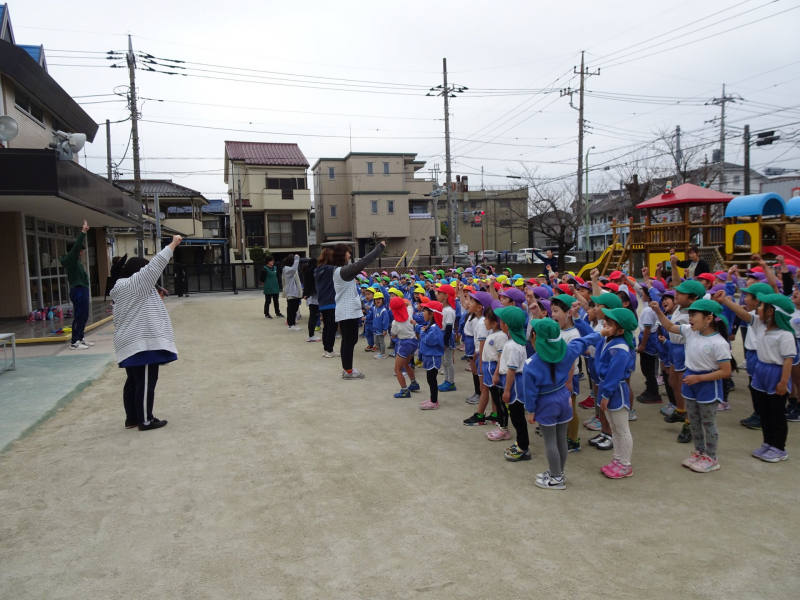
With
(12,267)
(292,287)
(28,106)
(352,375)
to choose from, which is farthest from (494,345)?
(28,106)

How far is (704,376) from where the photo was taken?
4305 millimetres

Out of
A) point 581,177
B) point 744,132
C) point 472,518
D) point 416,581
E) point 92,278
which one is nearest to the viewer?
point 416,581

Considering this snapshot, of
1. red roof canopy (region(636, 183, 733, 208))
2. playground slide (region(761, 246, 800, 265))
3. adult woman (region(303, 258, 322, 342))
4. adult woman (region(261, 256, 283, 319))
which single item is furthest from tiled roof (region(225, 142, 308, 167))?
playground slide (region(761, 246, 800, 265))

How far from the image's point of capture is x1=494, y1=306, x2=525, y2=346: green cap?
14.4ft

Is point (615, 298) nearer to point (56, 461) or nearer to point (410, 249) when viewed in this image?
point (56, 461)

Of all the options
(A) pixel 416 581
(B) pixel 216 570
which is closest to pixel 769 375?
(A) pixel 416 581

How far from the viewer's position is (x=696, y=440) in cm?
460

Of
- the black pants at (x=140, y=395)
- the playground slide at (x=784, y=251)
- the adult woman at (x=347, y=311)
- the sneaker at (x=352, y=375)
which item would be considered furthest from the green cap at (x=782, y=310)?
the playground slide at (x=784, y=251)

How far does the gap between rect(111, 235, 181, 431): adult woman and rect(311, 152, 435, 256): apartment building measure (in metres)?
37.1

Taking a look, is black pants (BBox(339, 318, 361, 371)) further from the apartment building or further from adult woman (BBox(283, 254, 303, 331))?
the apartment building

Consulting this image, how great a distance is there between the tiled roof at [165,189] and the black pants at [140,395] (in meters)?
32.7

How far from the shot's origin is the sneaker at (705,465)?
4430 mm

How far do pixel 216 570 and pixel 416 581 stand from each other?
1182mm

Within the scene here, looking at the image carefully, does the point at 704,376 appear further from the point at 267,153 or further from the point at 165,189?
the point at 267,153
